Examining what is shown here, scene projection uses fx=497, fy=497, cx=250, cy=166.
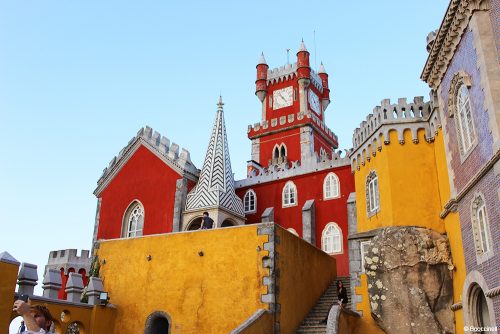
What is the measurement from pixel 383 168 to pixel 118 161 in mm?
16529

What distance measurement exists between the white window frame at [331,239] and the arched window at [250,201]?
14.7ft

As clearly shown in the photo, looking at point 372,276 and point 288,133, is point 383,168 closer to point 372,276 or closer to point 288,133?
point 372,276

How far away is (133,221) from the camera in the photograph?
89.6 feet

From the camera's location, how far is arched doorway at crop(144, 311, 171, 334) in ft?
54.7

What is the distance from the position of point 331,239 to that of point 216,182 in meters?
6.37

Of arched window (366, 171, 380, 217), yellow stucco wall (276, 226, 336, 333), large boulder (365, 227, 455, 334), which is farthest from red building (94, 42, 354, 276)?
large boulder (365, 227, 455, 334)

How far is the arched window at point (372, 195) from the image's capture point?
1811 centimetres

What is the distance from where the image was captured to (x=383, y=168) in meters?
17.8

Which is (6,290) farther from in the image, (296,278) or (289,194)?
(289,194)

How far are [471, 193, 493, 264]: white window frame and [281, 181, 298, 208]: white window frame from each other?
44.7 ft

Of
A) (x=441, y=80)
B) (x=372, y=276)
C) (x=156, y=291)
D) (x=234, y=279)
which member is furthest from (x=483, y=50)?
(x=156, y=291)

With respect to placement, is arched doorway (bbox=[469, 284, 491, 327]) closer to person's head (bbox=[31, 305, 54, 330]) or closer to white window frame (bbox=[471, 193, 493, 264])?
white window frame (bbox=[471, 193, 493, 264])

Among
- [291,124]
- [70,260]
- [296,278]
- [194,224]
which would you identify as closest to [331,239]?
[194,224]

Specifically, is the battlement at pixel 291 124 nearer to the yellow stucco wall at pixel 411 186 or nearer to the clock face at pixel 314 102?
the clock face at pixel 314 102
